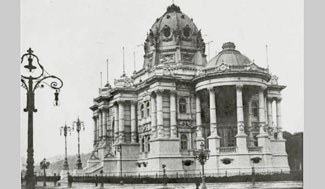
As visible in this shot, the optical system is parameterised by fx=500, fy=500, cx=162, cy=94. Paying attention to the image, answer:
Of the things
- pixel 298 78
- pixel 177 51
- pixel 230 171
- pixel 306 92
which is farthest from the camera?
pixel 177 51

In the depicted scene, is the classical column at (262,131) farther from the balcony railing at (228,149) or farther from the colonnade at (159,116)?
the colonnade at (159,116)

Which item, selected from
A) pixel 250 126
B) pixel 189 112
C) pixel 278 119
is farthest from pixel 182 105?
pixel 278 119

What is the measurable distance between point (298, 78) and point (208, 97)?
76.4 feet

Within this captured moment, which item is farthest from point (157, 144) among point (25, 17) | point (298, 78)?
point (25, 17)

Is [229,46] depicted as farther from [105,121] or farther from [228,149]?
[105,121]

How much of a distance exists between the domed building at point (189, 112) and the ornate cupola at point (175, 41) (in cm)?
13

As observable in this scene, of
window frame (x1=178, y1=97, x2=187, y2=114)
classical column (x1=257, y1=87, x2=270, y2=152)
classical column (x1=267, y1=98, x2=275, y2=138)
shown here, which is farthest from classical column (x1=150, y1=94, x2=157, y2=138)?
classical column (x1=267, y1=98, x2=275, y2=138)

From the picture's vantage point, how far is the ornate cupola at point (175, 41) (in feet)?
213

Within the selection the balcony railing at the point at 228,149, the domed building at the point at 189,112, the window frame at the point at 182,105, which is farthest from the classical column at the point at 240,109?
the window frame at the point at 182,105

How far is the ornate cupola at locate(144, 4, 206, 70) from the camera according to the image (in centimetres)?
6506

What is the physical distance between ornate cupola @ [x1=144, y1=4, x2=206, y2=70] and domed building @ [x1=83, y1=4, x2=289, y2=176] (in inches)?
5.1

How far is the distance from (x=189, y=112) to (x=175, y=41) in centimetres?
1182

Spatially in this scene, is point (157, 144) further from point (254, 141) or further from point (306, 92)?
point (306, 92)

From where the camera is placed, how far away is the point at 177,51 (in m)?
64.6
